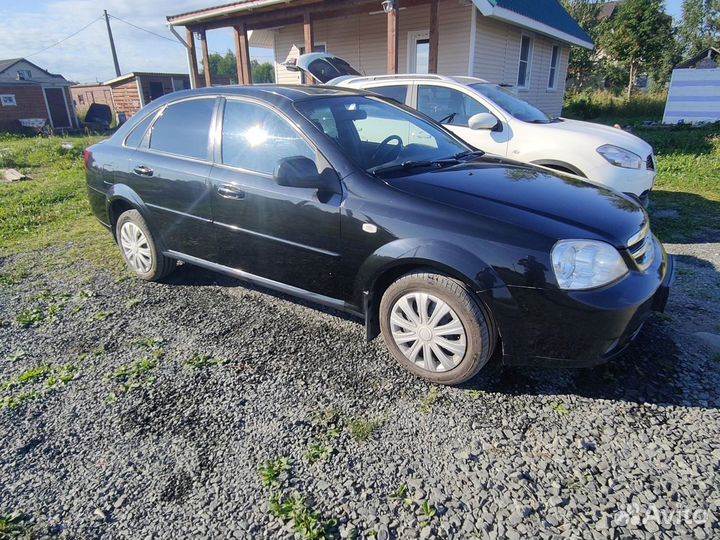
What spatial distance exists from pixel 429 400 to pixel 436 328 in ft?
1.36

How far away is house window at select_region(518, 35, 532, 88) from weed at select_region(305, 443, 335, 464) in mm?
15789

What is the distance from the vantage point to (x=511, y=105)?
19.3 feet

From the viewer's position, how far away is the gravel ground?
199 cm

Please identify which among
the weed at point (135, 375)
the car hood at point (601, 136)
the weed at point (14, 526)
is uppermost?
the car hood at point (601, 136)

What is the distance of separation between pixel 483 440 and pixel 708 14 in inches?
2016

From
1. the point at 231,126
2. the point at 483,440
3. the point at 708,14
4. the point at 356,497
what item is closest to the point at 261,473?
the point at 356,497

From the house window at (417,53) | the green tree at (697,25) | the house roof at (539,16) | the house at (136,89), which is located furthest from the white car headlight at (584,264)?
the green tree at (697,25)

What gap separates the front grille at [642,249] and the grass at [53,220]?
4545 millimetres

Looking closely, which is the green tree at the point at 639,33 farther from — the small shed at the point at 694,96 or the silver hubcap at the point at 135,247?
the silver hubcap at the point at 135,247

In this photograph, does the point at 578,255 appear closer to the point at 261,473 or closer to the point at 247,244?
the point at 261,473

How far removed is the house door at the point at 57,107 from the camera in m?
32.8

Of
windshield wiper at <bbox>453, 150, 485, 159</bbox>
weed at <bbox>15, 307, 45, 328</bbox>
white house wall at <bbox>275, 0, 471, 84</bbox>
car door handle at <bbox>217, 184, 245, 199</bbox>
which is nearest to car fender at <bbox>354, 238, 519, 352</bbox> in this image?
car door handle at <bbox>217, 184, 245, 199</bbox>

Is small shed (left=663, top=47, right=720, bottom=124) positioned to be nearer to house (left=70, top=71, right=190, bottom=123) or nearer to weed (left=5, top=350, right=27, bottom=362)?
weed (left=5, top=350, right=27, bottom=362)

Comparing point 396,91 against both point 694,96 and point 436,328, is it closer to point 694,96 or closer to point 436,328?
point 436,328
